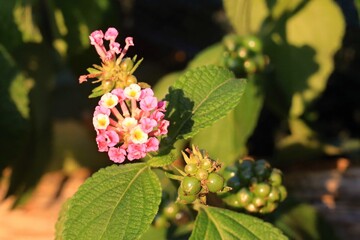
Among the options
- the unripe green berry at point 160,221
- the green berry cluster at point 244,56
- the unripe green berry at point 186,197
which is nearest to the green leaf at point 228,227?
the unripe green berry at point 186,197

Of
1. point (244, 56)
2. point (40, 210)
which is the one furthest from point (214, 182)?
point (40, 210)

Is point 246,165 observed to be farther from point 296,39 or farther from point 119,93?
point 296,39

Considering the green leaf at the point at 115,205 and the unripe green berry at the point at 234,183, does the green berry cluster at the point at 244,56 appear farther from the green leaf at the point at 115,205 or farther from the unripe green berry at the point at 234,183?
the green leaf at the point at 115,205

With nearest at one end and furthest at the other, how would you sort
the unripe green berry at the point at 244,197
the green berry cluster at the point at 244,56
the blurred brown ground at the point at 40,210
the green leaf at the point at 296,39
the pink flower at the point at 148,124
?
the pink flower at the point at 148,124 < the unripe green berry at the point at 244,197 < the green berry cluster at the point at 244,56 < the green leaf at the point at 296,39 < the blurred brown ground at the point at 40,210

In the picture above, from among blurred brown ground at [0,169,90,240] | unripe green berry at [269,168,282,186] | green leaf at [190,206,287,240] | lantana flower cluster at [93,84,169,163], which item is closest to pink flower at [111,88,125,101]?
lantana flower cluster at [93,84,169,163]

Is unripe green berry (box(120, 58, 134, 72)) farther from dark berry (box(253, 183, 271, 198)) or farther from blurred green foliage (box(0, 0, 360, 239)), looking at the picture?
blurred green foliage (box(0, 0, 360, 239))

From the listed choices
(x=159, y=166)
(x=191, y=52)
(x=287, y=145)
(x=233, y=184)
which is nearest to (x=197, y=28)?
(x=191, y=52)

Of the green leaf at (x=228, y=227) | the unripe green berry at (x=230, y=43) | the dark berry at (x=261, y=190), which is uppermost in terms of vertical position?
the unripe green berry at (x=230, y=43)
